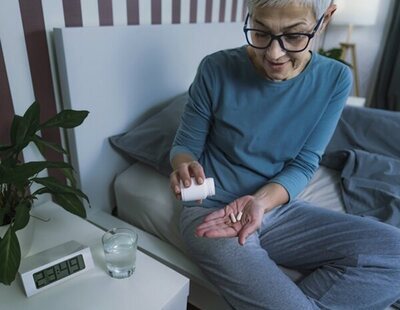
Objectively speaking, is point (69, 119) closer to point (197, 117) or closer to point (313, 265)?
point (197, 117)

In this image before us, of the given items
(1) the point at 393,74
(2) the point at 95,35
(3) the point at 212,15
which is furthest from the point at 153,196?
(1) the point at 393,74

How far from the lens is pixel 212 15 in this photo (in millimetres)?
1576

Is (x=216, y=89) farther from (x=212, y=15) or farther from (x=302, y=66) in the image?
(x=212, y=15)

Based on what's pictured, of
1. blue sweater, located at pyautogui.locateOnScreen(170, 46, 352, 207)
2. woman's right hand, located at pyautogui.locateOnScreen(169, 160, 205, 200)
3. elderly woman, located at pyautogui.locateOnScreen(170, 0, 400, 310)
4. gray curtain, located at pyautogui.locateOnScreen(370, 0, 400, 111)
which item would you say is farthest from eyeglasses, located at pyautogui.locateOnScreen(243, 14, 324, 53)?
gray curtain, located at pyautogui.locateOnScreen(370, 0, 400, 111)

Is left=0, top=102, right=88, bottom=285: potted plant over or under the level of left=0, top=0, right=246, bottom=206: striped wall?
under

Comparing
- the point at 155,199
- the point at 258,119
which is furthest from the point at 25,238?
the point at 258,119

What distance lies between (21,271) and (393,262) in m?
0.77

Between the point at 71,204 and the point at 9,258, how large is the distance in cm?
15

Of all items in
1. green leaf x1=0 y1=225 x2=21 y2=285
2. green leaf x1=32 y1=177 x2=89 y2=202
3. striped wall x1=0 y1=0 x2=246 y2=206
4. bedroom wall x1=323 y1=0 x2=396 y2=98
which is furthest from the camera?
bedroom wall x1=323 y1=0 x2=396 y2=98

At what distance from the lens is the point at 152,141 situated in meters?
1.06

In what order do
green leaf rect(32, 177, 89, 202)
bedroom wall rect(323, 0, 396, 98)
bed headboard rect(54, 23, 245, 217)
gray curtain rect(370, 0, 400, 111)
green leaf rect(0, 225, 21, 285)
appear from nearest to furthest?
green leaf rect(0, 225, 21, 285) → green leaf rect(32, 177, 89, 202) → bed headboard rect(54, 23, 245, 217) → gray curtain rect(370, 0, 400, 111) → bedroom wall rect(323, 0, 396, 98)

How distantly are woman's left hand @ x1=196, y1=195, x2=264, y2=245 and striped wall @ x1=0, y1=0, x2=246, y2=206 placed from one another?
54cm

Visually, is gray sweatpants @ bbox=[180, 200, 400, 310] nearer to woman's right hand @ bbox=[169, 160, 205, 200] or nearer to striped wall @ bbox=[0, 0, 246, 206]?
woman's right hand @ bbox=[169, 160, 205, 200]

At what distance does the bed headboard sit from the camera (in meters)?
0.89
